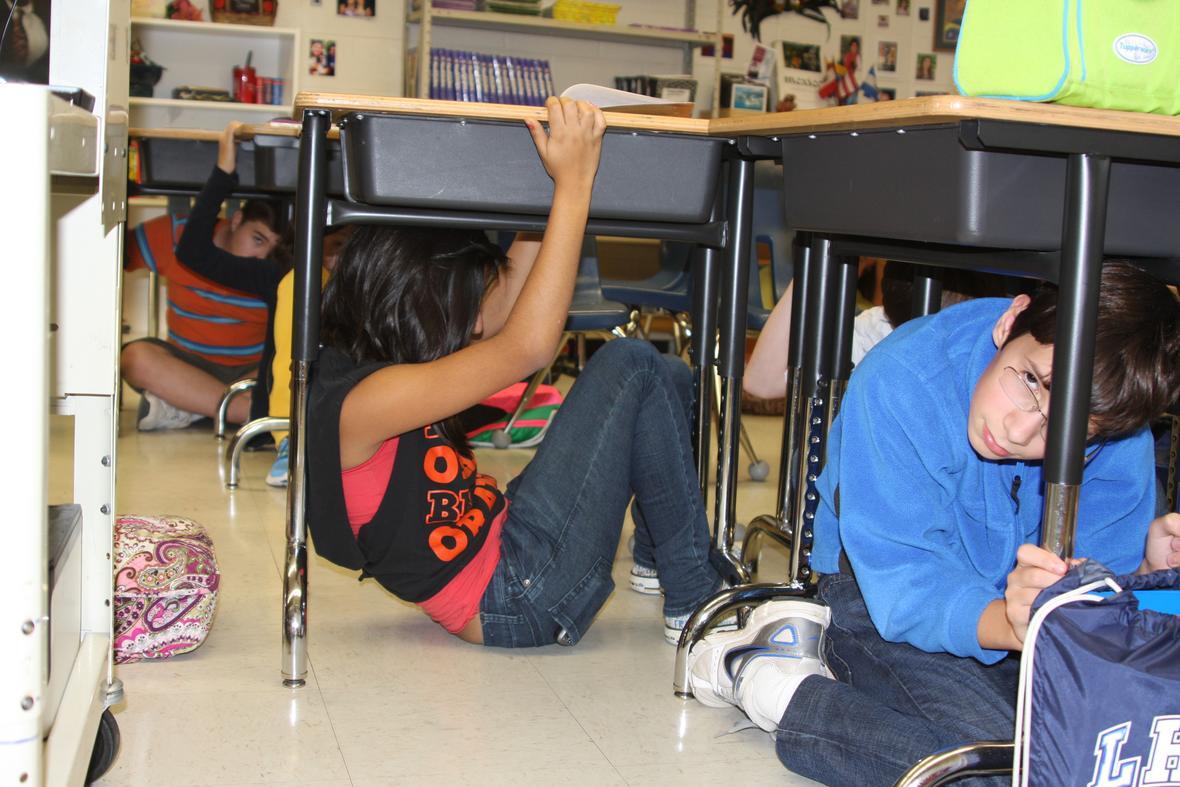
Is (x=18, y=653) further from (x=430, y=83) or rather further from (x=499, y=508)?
(x=430, y=83)

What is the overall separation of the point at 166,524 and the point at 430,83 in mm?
3465

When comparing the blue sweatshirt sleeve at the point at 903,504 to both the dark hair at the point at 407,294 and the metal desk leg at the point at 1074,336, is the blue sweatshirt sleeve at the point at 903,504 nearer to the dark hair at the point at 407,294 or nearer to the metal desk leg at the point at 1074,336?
the metal desk leg at the point at 1074,336

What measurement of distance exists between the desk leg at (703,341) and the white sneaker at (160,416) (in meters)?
1.94

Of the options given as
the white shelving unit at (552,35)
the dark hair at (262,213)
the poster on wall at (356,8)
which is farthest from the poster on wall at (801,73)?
the dark hair at (262,213)

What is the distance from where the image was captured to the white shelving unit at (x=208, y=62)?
4867 millimetres

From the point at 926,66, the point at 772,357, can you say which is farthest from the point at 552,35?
the point at 772,357

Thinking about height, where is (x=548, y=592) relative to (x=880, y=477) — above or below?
below

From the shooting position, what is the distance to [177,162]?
3283 mm

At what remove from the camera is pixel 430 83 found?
493cm

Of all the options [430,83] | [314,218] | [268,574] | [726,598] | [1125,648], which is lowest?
[268,574]

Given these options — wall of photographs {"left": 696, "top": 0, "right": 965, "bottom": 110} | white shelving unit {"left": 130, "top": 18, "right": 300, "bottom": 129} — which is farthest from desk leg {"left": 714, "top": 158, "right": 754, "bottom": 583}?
wall of photographs {"left": 696, "top": 0, "right": 965, "bottom": 110}

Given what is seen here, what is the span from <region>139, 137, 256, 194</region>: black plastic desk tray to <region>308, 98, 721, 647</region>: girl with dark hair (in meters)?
1.77

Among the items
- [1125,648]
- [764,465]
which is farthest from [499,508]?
[764,465]

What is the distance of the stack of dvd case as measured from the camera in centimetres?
495
